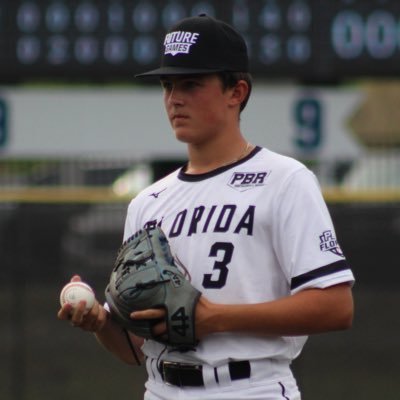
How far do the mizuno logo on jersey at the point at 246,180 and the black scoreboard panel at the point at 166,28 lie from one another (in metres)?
4.95

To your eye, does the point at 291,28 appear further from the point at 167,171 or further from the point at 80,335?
the point at 80,335

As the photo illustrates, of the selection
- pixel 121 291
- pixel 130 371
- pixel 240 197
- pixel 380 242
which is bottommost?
pixel 130 371

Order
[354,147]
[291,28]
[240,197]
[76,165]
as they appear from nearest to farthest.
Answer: [240,197], [291,28], [354,147], [76,165]

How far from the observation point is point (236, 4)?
784cm

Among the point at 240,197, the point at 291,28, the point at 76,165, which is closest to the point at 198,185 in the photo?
the point at 240,197

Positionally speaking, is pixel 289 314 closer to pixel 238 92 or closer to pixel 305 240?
pixel 305 240

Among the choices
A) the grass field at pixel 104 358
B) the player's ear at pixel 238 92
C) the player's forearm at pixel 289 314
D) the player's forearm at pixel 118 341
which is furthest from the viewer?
the grass field at pixel 104 358

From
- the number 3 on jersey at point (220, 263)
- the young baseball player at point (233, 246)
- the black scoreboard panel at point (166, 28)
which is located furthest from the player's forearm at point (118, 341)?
the black scoreboard panel at point (166, 28)

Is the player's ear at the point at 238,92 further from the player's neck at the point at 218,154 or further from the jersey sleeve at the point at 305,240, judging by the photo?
the jersey sleeve at the point at 305,240

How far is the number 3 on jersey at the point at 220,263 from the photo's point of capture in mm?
2857

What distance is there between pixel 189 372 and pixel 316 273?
39cm

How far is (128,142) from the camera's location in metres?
8.50

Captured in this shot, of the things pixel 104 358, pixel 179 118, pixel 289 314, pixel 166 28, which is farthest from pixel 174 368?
pixel 166 28

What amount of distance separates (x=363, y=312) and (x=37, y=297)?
185 cm
